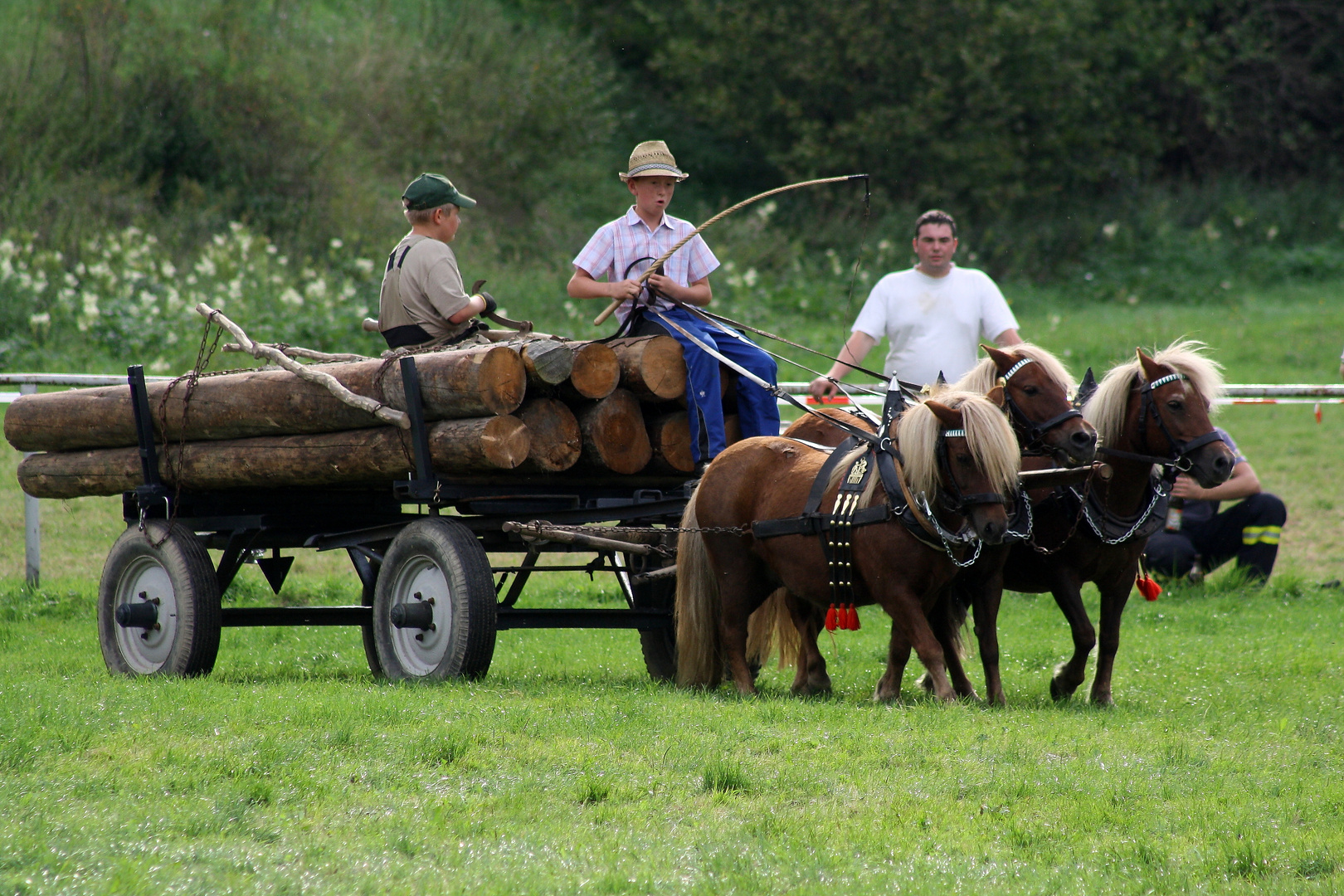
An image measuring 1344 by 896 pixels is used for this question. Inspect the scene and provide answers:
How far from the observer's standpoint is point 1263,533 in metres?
10.4

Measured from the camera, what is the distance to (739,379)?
752 cm

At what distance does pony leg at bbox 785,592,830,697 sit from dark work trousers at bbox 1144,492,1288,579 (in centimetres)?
374

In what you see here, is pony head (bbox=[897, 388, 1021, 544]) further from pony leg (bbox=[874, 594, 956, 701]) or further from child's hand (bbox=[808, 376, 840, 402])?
child's hand (bbox=[808, 376, 840, 402])

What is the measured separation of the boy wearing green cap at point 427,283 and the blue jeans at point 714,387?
37.1 inches

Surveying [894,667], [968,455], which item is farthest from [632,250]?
[894,667]

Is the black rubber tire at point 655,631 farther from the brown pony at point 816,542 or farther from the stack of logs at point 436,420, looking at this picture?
the stack of logs at point 436,420

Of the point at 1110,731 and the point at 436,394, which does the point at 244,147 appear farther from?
the point at 1110,731

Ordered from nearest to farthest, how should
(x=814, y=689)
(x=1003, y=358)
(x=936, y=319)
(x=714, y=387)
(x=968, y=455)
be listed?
(x=968, y=455)
(x=1003, y=358)
(x=714, y=387)
(x=814, y=689)
(x=936, y=319)

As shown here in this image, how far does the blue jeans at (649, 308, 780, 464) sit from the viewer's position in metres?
7.02

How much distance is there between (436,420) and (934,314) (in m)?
3.13

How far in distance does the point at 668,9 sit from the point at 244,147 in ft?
29.2

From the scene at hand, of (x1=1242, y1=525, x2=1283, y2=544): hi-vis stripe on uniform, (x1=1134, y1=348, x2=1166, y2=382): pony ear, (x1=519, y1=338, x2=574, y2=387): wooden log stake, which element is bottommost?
(x1=1242, y1=525, x2=1283, y2=544): hi-vis stripe on uniform

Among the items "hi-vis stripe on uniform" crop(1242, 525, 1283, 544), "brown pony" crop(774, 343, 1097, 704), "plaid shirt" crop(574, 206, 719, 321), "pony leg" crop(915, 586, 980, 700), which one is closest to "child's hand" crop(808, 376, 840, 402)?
"plaid shirt" crop(574, 206, 719, 321)

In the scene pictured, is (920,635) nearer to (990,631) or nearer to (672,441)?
(990,631)
